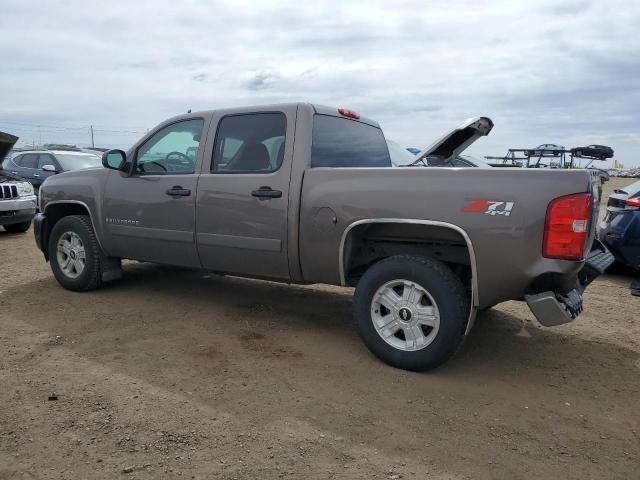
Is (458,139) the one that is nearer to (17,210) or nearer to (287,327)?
(287,327)

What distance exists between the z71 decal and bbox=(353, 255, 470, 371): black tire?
48 cm

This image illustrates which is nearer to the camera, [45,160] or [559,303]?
[559,303]

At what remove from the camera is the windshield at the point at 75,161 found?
1243 cm

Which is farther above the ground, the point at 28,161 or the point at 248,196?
the point at 28,161

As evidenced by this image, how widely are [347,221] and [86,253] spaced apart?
3.17 m

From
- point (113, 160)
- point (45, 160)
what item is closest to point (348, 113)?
point (113, 160)

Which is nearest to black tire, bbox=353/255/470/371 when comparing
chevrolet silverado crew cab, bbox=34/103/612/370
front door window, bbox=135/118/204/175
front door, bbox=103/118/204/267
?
chevrolet silverado crew cab, bbox=34/103/612/370

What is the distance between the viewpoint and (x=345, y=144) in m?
4.73

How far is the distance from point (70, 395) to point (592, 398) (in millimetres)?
3329

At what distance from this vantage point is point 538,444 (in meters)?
2.88

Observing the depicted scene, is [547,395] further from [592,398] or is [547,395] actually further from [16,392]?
[16,392]

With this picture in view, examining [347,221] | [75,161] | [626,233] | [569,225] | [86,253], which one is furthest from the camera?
[75,161]

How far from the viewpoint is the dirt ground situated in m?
2.68

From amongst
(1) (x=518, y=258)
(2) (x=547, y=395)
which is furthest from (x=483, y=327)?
(1) (x=518, y=258)
